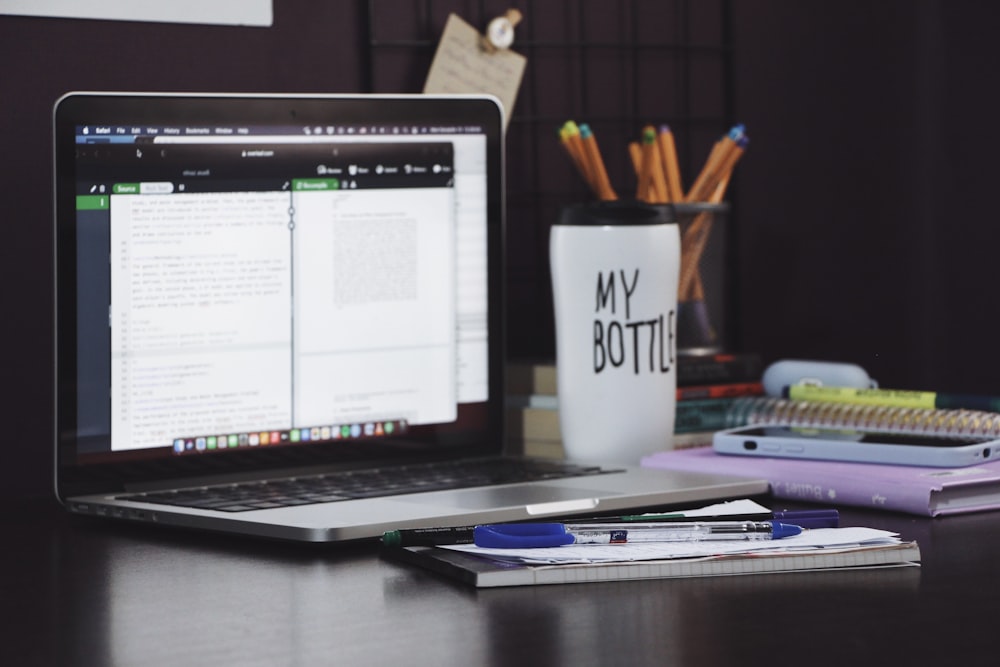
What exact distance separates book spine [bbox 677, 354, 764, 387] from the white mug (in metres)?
0.09

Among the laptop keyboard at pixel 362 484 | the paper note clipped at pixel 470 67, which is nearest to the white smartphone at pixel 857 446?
the laptop keyboard at pixel 362 484

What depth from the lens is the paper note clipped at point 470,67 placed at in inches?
52.1

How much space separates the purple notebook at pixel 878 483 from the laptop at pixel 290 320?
0.09 feet

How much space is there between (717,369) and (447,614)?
2.04 ft

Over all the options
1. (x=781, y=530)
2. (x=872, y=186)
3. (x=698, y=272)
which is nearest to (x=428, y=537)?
(x=781, y=530)

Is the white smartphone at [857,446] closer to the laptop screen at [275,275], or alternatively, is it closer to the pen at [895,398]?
the pen at [895,398]

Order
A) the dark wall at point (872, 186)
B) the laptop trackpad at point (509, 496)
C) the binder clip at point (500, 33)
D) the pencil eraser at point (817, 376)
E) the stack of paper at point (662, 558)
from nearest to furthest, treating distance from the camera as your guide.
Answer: the stack of paper at point (662, 558), the laptop trackpad at point (509, 496), the pencil eraser at point (817, 376), the binder clip at point (500, 33), the dark wall at point (872, 186)

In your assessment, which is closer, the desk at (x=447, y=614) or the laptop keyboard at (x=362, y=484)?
the desk at (x=447, y=614)

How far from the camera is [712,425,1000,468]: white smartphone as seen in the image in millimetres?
994

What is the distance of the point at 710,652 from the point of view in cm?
62

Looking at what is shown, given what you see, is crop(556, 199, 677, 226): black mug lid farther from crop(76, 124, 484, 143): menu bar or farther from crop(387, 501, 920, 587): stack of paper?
crop(387, 501, 920, 587): stack of paper

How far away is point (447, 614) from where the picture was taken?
0.69 metres

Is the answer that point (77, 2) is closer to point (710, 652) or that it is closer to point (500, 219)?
point (500, 219)

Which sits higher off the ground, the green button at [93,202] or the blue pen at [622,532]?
the green button at [93,202]
